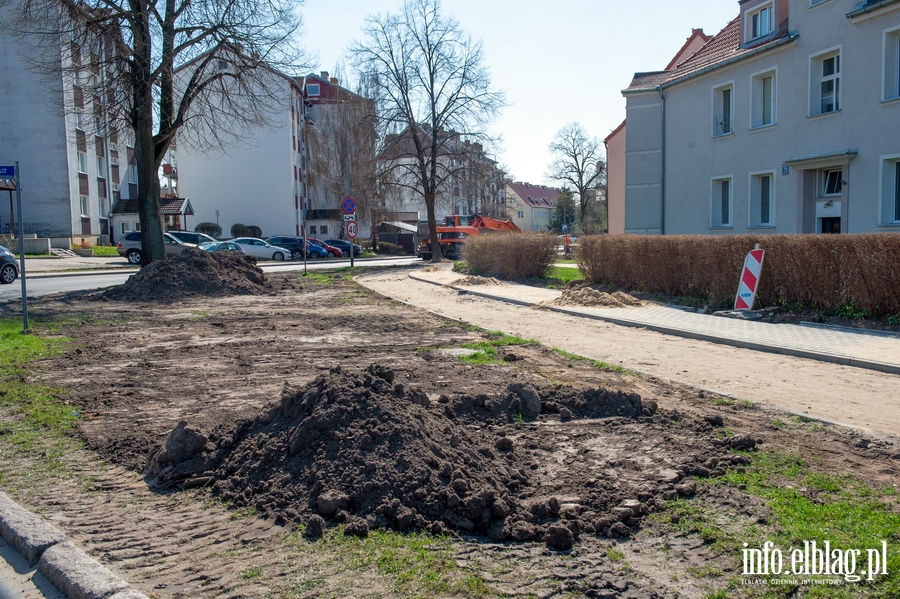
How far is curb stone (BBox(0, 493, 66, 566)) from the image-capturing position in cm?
381

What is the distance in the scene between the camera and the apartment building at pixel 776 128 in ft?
60.2

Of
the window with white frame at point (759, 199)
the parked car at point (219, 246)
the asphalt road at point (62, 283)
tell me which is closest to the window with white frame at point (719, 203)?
the window with white frame at point (759, 199)

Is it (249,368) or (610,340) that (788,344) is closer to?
(610,340)

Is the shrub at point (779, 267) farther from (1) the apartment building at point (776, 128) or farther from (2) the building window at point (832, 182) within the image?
(2) the building window at point (832, 182)

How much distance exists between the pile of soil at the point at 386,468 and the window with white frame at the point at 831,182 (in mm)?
17473

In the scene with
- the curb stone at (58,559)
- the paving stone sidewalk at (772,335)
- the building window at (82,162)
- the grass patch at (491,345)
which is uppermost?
the building window at (82,162)

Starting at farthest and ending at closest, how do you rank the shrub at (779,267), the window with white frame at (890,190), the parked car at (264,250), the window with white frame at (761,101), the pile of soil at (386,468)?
the parked car at (264,250) → the window with white frame at (761,101) → the window with white frame at (890,190) → the shrub at (779,267) → the pile of soil at (386,468)

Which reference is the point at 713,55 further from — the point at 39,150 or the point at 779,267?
the point at 39,150

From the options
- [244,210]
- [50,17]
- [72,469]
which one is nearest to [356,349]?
[72,469]

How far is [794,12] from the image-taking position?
21.1 metres

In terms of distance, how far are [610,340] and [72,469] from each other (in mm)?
8066

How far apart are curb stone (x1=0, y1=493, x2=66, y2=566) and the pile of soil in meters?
0.82

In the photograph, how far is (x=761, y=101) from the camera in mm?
22828

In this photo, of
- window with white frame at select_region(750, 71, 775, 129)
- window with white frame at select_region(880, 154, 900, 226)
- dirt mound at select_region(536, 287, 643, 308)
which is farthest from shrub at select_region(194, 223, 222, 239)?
window with white frame at select_region(880, 154, 900, 226)
